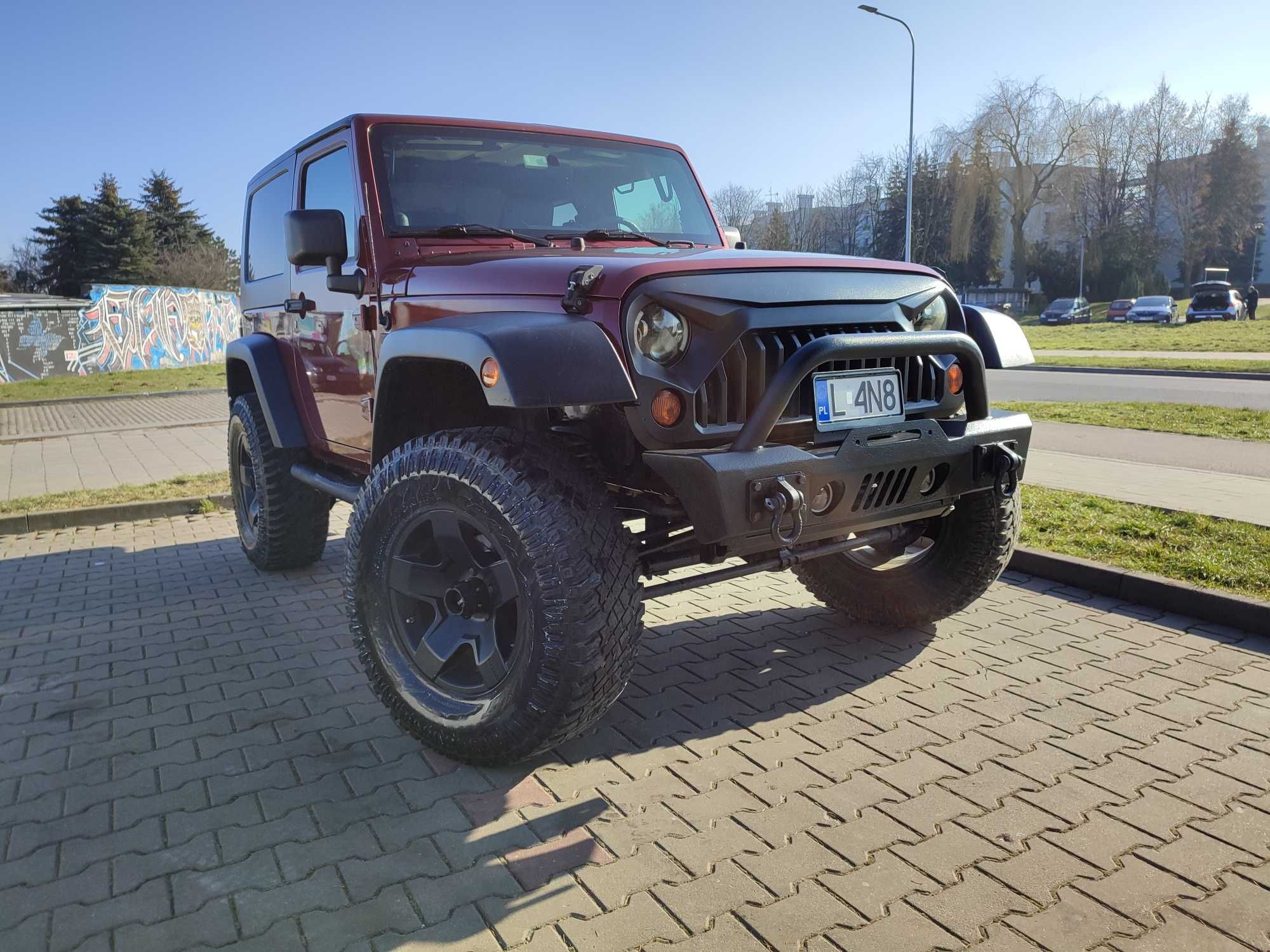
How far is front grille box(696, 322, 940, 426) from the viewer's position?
2893mm

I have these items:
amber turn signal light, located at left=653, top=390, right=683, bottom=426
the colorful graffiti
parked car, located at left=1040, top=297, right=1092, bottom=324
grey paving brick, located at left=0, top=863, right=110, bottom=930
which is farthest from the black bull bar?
parked car, located at left=1040, top=297, right=1092, bottom=324

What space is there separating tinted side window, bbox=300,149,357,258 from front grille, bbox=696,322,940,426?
6.16 ft

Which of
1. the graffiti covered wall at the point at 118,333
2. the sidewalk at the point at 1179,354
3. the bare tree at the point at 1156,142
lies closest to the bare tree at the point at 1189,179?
the bare tree at the point at 1156,142

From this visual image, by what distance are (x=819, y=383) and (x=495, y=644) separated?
134cm

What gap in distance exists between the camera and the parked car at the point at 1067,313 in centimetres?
4706

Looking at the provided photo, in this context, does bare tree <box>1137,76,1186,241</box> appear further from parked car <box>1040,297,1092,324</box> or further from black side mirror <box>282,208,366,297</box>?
black side mirror <box>282,208,366,297</box>

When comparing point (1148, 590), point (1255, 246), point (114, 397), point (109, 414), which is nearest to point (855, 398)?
point (1148, 590)

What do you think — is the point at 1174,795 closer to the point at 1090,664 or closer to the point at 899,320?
the point at 1090,664

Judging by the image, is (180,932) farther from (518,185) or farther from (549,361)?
(518,185)

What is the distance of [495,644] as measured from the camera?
3119mm

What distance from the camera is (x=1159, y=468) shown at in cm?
812

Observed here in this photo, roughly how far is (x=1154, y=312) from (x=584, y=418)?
4502 cm

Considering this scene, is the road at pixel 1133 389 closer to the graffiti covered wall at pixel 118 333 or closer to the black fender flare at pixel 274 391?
the black fender flare at pixel 274 391

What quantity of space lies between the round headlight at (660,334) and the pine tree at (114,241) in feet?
164
